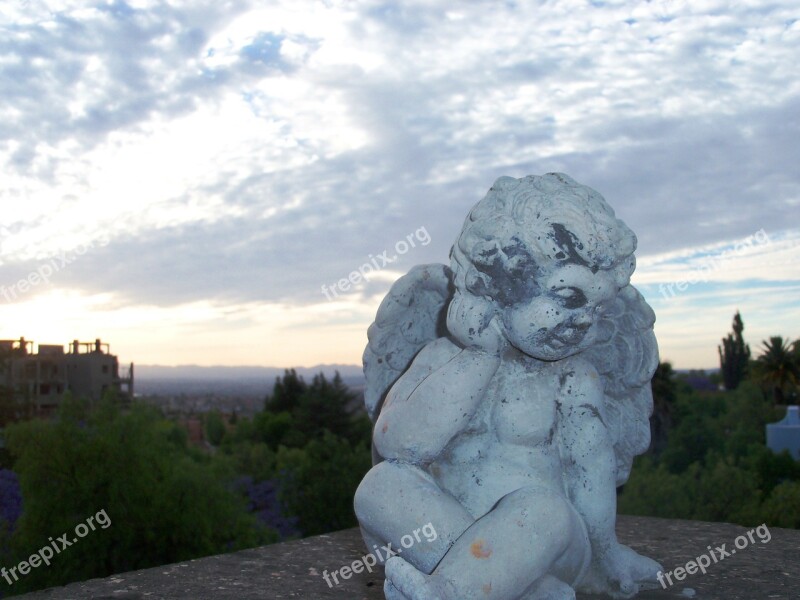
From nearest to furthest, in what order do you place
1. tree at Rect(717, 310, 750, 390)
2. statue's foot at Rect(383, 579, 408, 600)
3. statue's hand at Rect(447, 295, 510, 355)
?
statue's foot at Rect(383, 579, 408, 600) < statue's hand at Rect(447, 295, 510, 355) < tree at Rect(717, 310, 750, 390)

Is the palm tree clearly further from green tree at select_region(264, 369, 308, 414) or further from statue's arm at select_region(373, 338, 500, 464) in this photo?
statue's arm at select_region(373, 338, 500, 464)

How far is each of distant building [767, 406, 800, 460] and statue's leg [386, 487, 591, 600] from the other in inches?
793

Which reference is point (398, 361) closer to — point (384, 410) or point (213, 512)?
point (384, 410)

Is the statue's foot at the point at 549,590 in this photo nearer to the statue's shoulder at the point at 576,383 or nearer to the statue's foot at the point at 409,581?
the statue's foot at the point at 409,581

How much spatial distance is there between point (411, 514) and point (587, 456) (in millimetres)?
752

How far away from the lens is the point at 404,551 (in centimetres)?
285

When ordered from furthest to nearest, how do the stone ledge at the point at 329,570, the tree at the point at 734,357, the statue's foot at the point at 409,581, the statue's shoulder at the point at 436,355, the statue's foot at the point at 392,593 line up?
the tree at the point at 734,357
the stone ledge at the point at 329,570
the statue's shoulder at the point at 436,355
the statue's foot at the point at 392,593
the statue's foot at the point at 409,581

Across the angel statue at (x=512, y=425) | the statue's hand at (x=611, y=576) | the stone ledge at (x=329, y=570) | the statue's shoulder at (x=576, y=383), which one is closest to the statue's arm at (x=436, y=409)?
the angel statue at (x=512, y=425)

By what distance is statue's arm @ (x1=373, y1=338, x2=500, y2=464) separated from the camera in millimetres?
2887

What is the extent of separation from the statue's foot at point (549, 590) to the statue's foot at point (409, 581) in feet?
1.21

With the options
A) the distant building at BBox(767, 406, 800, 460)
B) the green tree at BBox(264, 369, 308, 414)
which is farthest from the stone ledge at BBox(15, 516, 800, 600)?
the green tree at BBox(264, 369, 308, 414)

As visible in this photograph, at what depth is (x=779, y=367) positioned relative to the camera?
28062 mm

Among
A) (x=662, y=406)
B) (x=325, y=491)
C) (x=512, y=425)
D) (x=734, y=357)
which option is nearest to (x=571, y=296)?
(x=512, y=425)

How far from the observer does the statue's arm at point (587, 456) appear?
306 centimetres
